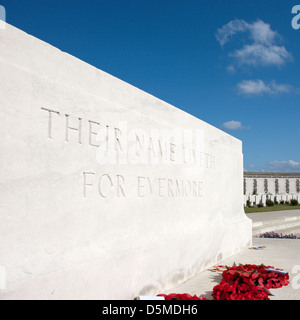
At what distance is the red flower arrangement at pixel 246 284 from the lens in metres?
3.30

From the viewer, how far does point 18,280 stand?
7.62 feet

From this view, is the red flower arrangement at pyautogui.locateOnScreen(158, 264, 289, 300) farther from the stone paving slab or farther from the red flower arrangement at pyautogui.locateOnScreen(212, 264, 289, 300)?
the stone paving slab

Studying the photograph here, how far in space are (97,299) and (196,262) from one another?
2.01 metres

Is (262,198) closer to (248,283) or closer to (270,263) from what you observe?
(270,263)

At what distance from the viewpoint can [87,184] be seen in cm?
301

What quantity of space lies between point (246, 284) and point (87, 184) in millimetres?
1993

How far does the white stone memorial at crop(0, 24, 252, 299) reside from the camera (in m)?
2.41

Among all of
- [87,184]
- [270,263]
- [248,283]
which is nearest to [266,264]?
[270,263]

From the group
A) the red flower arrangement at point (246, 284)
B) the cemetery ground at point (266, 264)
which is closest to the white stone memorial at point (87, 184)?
the cemetery ground at point (266, 264)

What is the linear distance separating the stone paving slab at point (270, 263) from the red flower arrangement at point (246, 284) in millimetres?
110

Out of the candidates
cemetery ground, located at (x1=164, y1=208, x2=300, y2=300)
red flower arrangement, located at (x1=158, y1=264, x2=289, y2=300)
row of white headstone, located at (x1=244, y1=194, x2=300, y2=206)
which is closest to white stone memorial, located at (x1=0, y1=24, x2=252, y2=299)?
cemetery ground, located at (x1=164, y1=208, x2=300, y2=300)

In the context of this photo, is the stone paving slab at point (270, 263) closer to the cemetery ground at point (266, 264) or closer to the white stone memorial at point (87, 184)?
the cemetery ground at point (266, 264)
